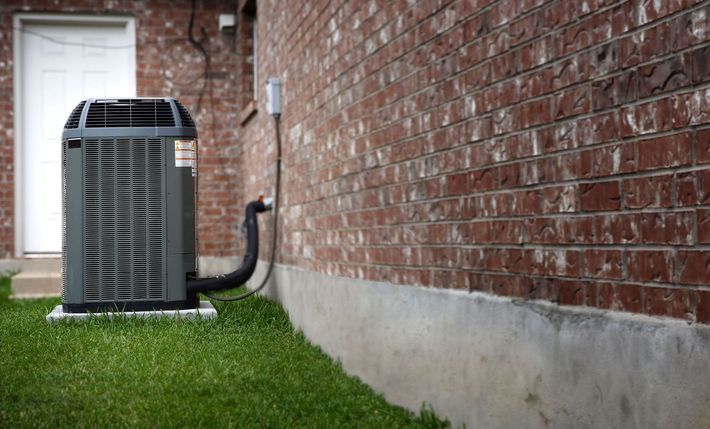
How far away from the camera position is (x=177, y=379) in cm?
394

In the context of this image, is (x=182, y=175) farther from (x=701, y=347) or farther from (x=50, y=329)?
(x=701, y=347)

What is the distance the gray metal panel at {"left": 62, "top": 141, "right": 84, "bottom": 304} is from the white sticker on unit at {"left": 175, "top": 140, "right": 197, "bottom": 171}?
1.93ft

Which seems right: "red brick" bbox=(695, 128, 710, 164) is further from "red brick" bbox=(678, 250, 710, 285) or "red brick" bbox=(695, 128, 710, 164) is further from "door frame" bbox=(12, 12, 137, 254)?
"door frame" bbox=(12, 12, 137, 254)

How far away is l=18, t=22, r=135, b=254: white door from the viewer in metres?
9.20

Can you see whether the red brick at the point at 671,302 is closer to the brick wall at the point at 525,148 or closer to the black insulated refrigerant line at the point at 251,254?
the brick wall at the point at 525,148

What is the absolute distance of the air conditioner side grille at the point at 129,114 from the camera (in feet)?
18.0

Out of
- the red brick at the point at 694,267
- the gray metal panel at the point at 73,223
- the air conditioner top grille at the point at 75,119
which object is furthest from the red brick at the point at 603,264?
the air conditioner top grille at the point at 75,119

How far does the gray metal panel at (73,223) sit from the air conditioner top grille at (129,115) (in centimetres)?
19

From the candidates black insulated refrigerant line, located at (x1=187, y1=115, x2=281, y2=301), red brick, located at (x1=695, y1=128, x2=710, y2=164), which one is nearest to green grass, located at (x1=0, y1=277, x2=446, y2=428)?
black insulated refrigerant line, located at (x1=187, y1=115, x2=281, y2=301)

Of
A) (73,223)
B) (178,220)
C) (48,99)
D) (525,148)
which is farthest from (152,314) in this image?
(48,99)

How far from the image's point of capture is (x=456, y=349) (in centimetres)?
316

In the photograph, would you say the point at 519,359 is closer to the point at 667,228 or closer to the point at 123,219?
the point at 667,228

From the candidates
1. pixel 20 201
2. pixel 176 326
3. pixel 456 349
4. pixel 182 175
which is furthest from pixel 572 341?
pixel 20 201

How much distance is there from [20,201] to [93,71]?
5.10 feet
